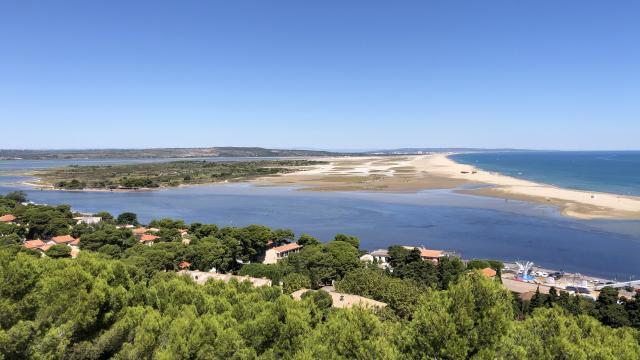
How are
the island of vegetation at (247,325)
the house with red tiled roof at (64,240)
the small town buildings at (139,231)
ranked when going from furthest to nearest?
the small town buildings at (139,231), the house with red tiled roof at (64,240), the island of vegetation at (247,325)

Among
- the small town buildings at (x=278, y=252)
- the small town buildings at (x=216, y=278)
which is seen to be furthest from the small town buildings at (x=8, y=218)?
the small town buildings at (x=278, y=252)

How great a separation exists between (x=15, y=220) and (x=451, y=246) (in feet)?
163

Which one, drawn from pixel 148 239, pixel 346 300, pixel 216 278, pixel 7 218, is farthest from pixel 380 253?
pixel 7 218

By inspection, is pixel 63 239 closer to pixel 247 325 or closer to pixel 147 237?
pixel 147 237

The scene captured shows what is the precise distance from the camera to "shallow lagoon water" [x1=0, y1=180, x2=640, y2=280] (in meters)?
43.4

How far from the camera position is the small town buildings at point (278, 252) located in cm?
4272

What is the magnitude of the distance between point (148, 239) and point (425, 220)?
118ft

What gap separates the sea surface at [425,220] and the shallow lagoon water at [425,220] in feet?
0.30

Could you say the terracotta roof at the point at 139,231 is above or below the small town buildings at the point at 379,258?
above

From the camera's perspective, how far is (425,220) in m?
60.8

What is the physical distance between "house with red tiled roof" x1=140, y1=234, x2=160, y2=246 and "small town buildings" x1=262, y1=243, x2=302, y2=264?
1153 cm

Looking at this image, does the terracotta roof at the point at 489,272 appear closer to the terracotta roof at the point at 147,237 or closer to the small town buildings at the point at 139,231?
the terracotta roof at the point at 147,237

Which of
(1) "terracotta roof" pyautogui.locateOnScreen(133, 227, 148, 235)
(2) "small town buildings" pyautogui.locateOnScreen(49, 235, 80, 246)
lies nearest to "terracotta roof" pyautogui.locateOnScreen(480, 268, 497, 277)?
(1) "terracotta roof" pyautogui.locateOnScreen(133, 227, 148, 235)

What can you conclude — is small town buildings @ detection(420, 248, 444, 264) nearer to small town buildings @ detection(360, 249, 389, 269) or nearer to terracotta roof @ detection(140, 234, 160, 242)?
small town buildings @ detection(360, 249, 389, 269)
